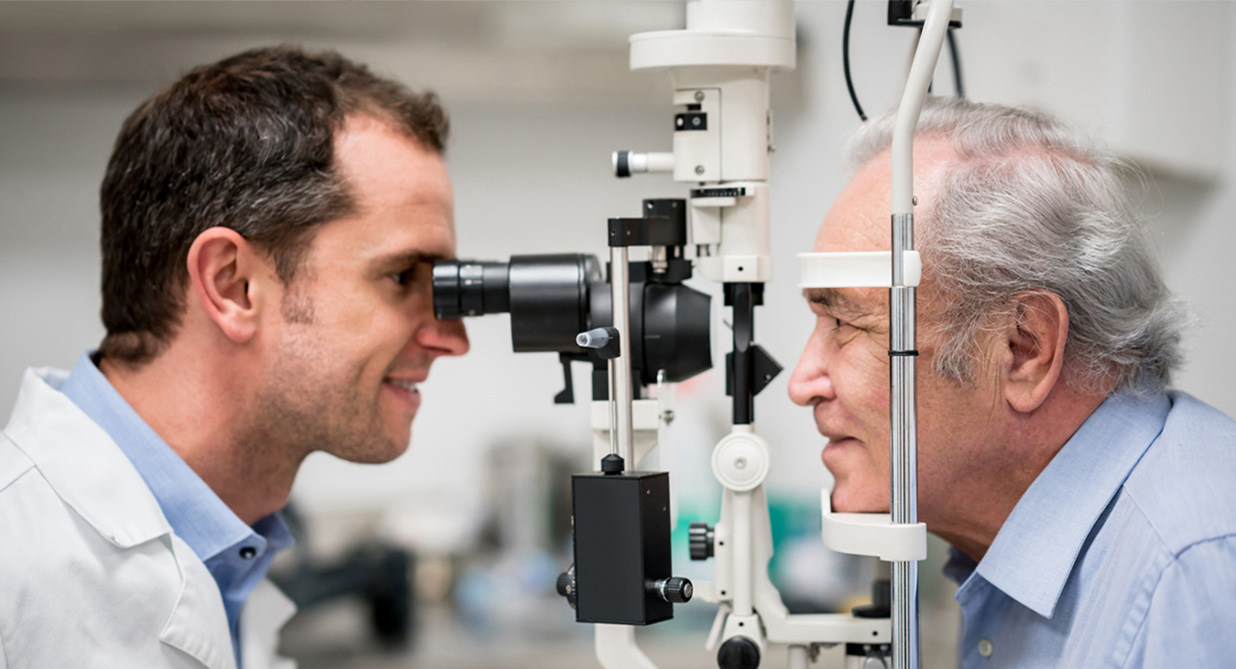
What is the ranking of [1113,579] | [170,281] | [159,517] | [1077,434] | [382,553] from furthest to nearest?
[382,553]
[170,281]
[159,517]
[1077,434]
[1113,579]

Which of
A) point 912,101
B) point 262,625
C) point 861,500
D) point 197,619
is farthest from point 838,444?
point 262,625

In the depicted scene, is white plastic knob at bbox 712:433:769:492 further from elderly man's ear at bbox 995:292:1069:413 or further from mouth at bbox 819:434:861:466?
elderly man's ear at bbox 995:292:1069:413

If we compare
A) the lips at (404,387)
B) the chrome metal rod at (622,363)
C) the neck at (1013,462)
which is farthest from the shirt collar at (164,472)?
the neck at (1013,462)

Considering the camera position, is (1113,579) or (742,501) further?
(742,501)

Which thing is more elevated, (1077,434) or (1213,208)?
(1213,208)

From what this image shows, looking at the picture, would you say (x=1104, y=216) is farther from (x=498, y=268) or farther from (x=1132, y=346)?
(x=498, y=268)

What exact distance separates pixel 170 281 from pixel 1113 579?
3.60 feet

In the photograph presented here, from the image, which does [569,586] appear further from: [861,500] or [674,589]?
[861,500]

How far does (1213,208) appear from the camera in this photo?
1.52m

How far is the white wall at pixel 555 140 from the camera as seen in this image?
4.87 feet

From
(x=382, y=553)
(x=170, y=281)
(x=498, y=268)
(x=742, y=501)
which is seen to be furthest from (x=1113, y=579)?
(x=382, y=553)

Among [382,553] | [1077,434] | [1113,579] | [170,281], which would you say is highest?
[170,281]

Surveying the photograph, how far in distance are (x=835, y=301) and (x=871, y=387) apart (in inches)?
3.8

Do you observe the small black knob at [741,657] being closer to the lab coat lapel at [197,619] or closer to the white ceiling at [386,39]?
the lab coat lapel at [197,619]
